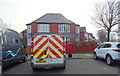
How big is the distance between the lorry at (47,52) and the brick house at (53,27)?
1897 cm

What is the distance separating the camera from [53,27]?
2403 centimetres

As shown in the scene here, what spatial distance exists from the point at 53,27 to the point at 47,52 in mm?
→ 19530

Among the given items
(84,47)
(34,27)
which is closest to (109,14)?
(84,47)

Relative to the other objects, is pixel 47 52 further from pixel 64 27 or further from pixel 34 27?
pixel 34 27

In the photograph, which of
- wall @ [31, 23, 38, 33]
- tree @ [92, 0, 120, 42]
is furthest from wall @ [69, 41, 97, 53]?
wall @ [31, 23, 38, 33]

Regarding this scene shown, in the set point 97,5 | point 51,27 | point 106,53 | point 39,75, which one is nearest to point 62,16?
point 51,27

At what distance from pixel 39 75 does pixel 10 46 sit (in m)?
2.47

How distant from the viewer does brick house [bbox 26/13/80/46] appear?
23734 mm

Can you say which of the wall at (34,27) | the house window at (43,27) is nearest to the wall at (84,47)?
the house window at (43,27)

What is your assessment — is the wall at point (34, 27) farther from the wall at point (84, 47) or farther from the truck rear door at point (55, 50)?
the truck rear door at point (55, 50)

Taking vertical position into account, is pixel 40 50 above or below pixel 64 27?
below

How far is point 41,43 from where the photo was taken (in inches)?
191

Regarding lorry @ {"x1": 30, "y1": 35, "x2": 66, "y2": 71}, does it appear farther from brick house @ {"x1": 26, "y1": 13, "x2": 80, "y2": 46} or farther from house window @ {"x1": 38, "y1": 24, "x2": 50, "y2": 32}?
house window @ {"x1": 38, "y1": 24, "x2": 50, "y2": 32}

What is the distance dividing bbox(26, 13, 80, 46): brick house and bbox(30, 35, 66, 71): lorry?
747 inches
